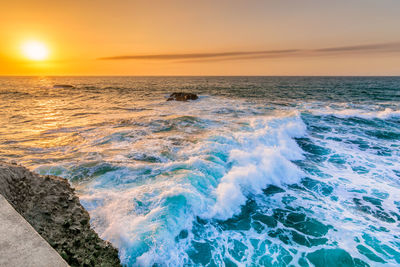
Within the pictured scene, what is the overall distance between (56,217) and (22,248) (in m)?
1.69

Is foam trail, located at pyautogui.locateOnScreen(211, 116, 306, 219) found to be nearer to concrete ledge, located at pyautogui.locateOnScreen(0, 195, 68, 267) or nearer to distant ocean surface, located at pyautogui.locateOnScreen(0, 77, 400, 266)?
distant ocean surface, located at pyautogui.locateOnScreen(0, 77, 400, 266)

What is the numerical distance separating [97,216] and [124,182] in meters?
1.43

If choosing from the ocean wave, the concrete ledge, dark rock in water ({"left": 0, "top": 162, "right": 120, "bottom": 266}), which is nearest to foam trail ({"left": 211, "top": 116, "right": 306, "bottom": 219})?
the ocean wave

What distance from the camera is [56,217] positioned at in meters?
3.35

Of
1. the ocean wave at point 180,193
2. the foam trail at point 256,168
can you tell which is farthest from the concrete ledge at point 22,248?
the foam trail at point 256,168

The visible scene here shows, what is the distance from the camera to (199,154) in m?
7.50

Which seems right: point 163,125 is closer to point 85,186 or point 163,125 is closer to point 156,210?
point 85,186

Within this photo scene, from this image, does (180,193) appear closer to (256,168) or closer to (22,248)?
(256,168)

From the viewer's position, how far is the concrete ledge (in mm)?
1767

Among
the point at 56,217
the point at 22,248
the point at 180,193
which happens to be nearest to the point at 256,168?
the point at 180,193

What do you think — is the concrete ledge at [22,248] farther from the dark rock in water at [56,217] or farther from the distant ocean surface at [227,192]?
the distant ocean surface at [227,192]

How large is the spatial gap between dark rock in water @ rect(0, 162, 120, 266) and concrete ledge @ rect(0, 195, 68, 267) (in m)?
0.90

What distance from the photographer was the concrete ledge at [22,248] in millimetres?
1767

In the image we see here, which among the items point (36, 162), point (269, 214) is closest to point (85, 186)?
point (36, 162)
